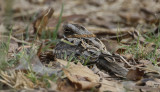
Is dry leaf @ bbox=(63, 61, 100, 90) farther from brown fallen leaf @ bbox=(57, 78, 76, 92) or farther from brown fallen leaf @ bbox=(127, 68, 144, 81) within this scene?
brown fallen leaf @ bbox=(127, 68, 144, 81)

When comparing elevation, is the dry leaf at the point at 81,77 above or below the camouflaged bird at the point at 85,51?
below

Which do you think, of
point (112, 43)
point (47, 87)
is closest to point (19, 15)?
point (112, 43)

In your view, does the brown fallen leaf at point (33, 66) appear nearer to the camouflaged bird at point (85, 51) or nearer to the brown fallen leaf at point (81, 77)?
the brown fallen leaf at point (81, 77)

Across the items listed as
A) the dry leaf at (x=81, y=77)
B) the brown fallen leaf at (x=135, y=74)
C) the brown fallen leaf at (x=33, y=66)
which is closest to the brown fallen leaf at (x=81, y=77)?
the dry leaf at (x=81, y=77)

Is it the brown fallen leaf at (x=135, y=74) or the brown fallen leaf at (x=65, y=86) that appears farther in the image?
the brown fallen leaf at (x=135, y=74)

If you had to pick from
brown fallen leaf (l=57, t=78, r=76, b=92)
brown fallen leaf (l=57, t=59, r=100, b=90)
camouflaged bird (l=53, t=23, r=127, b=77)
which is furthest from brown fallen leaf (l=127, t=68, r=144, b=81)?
brown fallen leaf (l=57, t=78, r=76, b=92)

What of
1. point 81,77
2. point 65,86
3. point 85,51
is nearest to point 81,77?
point 81,77

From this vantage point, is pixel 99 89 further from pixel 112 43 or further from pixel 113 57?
pixel 112 43

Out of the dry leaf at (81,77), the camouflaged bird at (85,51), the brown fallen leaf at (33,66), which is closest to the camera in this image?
the dry leaf at (81,77)
